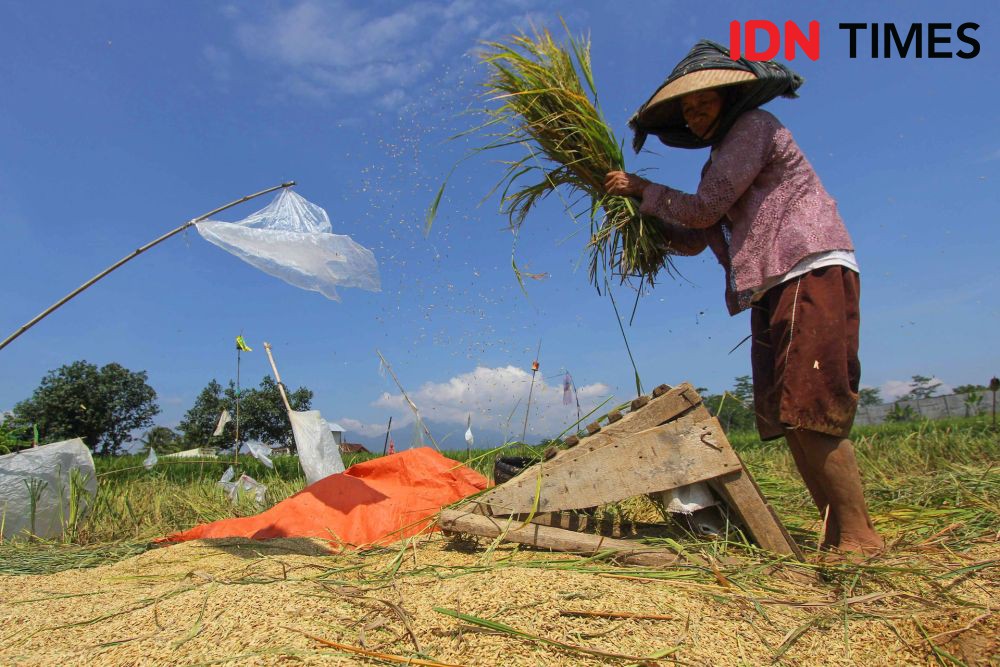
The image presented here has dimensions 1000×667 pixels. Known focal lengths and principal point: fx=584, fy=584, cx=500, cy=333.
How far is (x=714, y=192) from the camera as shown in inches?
86.9

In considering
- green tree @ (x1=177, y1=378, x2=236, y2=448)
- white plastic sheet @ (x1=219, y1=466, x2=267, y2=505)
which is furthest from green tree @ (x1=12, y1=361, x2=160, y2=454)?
white plastic sheet @ (x1=219, y1=466, x2=267, y2=505)

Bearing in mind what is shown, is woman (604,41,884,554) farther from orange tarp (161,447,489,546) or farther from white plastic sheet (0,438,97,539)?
white plastic sheet (0,438,97,539)

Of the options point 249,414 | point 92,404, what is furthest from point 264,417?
point 92,404

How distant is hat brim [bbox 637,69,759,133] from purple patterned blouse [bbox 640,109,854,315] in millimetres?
146

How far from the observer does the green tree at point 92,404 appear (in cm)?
3781

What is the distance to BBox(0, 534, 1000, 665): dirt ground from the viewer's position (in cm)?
123

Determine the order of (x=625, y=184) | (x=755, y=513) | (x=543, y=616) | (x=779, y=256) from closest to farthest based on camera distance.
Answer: (x=543, y=616), (x=755, y=513), (x=779, y=256), (x=625, y=184)

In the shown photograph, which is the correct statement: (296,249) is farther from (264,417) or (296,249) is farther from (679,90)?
(264,417)

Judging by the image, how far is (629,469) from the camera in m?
1.98

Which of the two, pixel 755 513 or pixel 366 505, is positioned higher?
pixel 755 513

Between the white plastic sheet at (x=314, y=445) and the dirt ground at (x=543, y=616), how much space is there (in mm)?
2492

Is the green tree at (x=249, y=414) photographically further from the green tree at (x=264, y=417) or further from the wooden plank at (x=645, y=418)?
the wooden plank at (x=645, y=418)

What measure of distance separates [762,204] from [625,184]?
555mm

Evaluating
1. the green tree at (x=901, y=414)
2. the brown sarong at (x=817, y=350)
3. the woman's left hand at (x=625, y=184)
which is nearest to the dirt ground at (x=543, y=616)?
the brown sarong at (x=817, y=350)
